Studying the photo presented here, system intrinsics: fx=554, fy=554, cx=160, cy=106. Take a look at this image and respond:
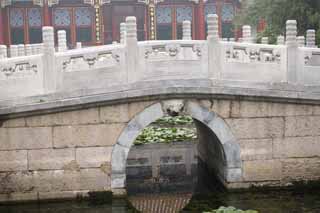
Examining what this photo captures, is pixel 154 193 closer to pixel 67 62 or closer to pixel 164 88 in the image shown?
pixel 164 88

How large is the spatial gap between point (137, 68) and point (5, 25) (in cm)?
1667

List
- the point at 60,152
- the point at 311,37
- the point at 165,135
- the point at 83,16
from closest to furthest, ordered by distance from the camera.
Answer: the point at 60,152, the point at 311,37, the point at 165,135, the point at 83,16

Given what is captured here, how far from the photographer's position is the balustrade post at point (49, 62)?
27.1 feet

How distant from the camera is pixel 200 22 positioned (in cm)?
2436

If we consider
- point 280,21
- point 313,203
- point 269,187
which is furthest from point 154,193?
point 280,21

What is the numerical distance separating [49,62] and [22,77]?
0.47m

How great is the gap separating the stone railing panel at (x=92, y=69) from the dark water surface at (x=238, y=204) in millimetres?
1823

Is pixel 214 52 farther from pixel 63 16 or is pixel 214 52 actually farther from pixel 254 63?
pixel 63 16

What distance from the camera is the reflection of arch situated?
338 inches

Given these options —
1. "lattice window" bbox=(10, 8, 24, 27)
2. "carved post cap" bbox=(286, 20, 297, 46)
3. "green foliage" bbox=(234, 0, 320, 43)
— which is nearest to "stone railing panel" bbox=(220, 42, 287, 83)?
"carved post cap" bbox=(286, 20, 297, 46)

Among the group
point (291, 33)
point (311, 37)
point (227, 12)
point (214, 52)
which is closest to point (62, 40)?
point (214, 52)

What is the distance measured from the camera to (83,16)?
24109mm

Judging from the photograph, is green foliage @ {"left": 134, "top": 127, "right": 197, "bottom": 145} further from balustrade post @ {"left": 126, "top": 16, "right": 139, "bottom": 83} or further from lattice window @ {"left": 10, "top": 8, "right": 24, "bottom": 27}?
lattice window @ {"left": 10, "top": 8, "right": 24, "bottom": 27}

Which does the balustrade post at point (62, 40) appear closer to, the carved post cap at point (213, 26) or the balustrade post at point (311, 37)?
the carved post cap at point (213, 26)
